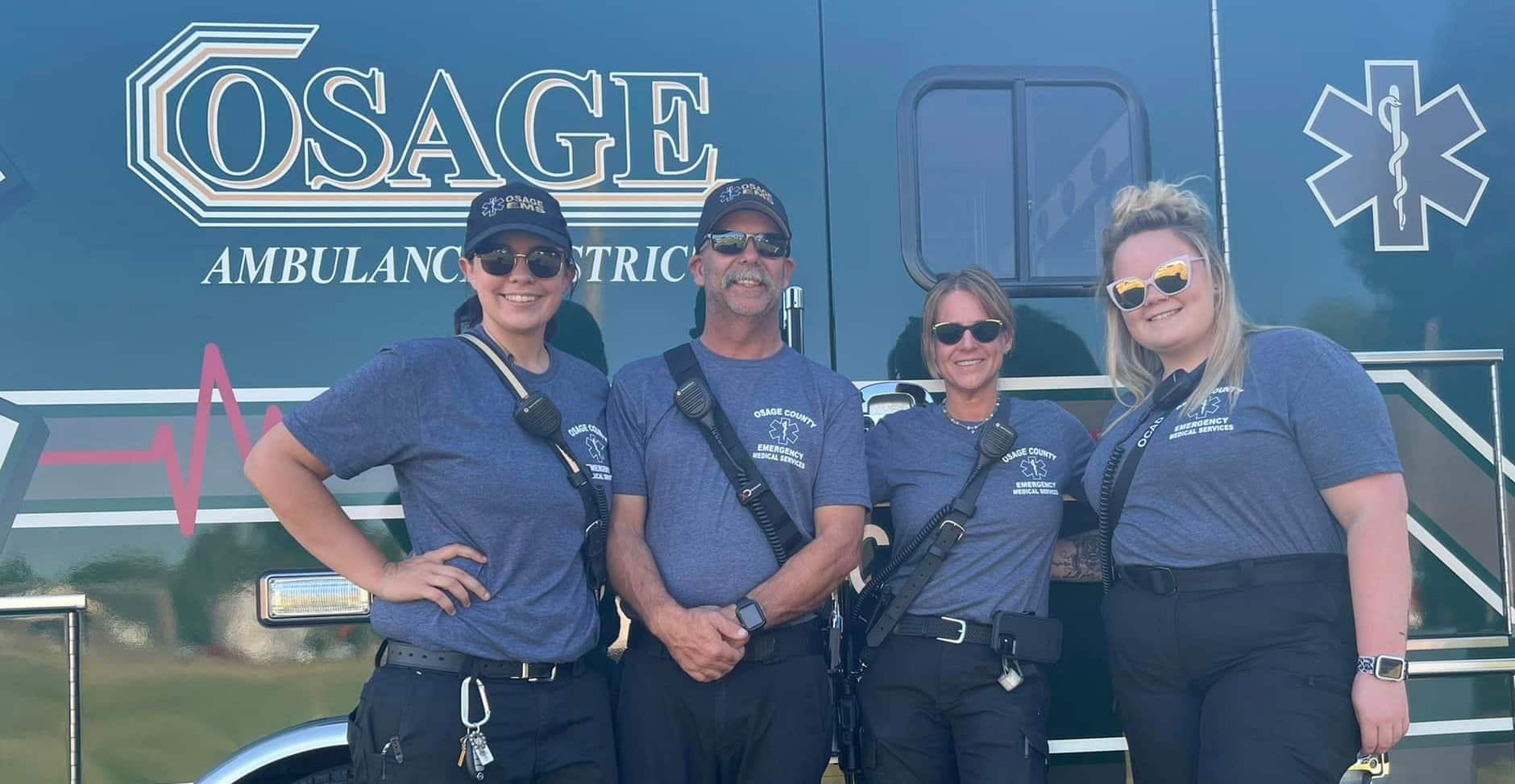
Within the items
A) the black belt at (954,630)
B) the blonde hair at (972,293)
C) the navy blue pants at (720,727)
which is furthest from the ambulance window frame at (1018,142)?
the navy blue pants at (720,727)

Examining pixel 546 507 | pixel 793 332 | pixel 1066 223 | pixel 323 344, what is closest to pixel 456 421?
pixel 546 507

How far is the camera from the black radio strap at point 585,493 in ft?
7.90

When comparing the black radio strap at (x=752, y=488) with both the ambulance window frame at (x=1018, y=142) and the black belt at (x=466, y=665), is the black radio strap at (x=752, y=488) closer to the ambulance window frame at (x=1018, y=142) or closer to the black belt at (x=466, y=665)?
the black belt at (x=466, y=665)

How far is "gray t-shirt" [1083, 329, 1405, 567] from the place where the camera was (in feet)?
7.68

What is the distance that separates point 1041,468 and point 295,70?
2227 millimetres

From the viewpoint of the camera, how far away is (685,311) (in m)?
3.06

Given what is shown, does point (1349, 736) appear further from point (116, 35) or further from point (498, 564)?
point (116, 35)

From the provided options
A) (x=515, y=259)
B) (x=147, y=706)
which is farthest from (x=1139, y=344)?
(x=147, y=706)

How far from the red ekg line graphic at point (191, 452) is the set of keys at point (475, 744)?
1.03m

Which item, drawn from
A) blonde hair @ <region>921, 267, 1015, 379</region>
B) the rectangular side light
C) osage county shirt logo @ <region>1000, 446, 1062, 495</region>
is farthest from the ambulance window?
the rectangular side light

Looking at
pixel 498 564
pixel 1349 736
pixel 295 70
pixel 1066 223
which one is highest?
pixel 295 70

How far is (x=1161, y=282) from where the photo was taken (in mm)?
2576

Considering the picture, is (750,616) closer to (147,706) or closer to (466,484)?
(466,484)

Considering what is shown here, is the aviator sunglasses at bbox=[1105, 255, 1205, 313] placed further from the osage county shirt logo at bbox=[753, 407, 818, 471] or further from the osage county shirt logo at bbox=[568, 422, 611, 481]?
the osage county shirt logo at bbox=[568, 422, 611, 481]
